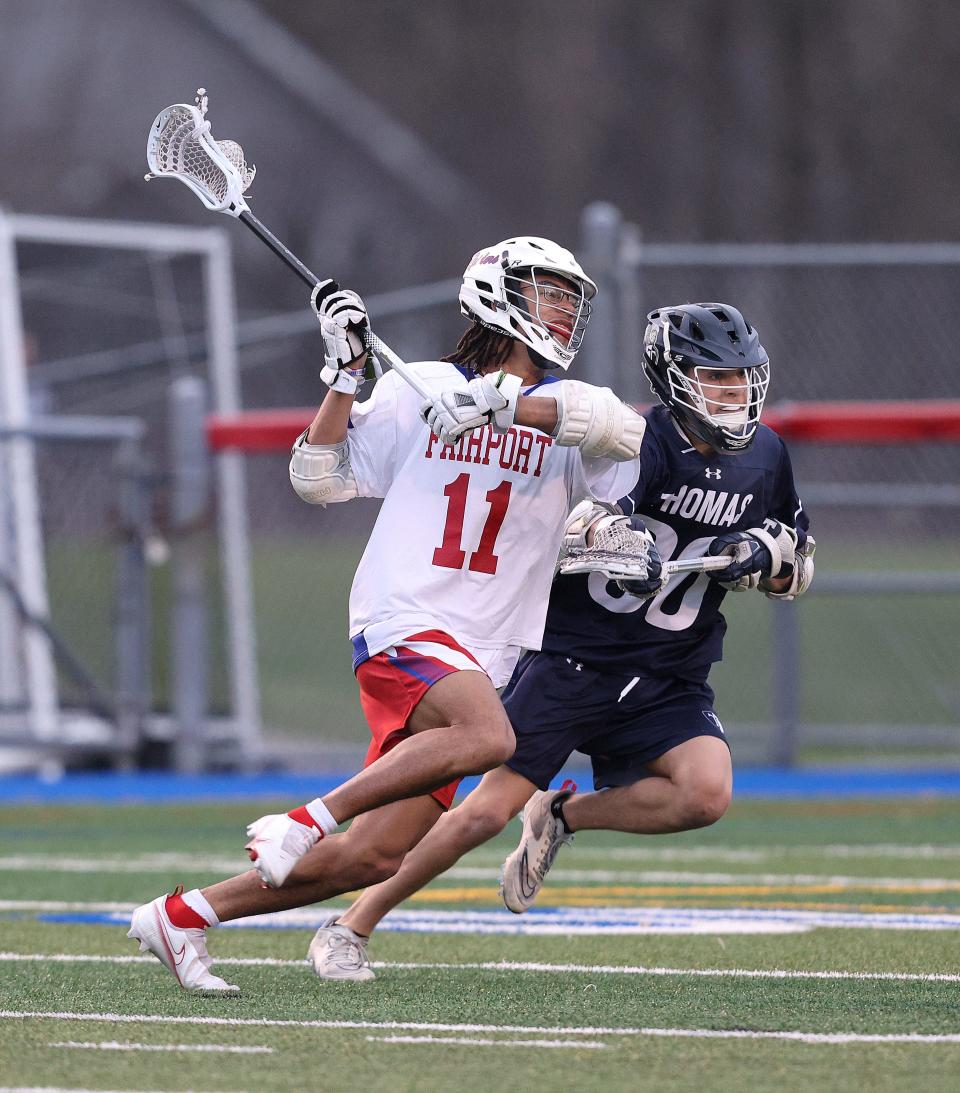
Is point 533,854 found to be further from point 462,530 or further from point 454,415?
point 454,415

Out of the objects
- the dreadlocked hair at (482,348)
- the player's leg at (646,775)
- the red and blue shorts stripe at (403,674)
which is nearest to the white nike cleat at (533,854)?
the player's leg at (646,775)

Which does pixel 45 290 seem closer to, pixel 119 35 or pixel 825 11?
pixel 119 35

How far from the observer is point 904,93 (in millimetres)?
31500

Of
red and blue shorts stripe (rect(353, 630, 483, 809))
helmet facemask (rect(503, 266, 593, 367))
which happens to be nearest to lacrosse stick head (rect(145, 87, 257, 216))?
helmet facemask (rect(503, 266, 593, 367))

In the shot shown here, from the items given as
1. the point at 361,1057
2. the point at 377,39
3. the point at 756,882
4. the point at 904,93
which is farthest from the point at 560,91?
the point at 361,1057

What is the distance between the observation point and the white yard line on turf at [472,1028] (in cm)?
462

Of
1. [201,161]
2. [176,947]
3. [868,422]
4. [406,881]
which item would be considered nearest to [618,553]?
[406,881]

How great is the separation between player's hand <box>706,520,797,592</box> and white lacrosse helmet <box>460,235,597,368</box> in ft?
2.24

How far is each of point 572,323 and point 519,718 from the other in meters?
1.15

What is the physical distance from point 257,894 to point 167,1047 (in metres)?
0.81

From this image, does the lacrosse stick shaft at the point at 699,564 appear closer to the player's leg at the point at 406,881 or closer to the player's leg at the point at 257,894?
the player's leg at the point at 406,881

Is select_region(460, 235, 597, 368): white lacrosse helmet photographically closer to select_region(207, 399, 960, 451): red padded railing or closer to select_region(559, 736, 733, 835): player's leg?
select_region(559, 736, 733, 835): player's leg

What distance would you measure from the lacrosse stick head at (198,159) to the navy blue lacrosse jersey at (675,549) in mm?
1284

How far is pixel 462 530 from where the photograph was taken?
5438 mm
